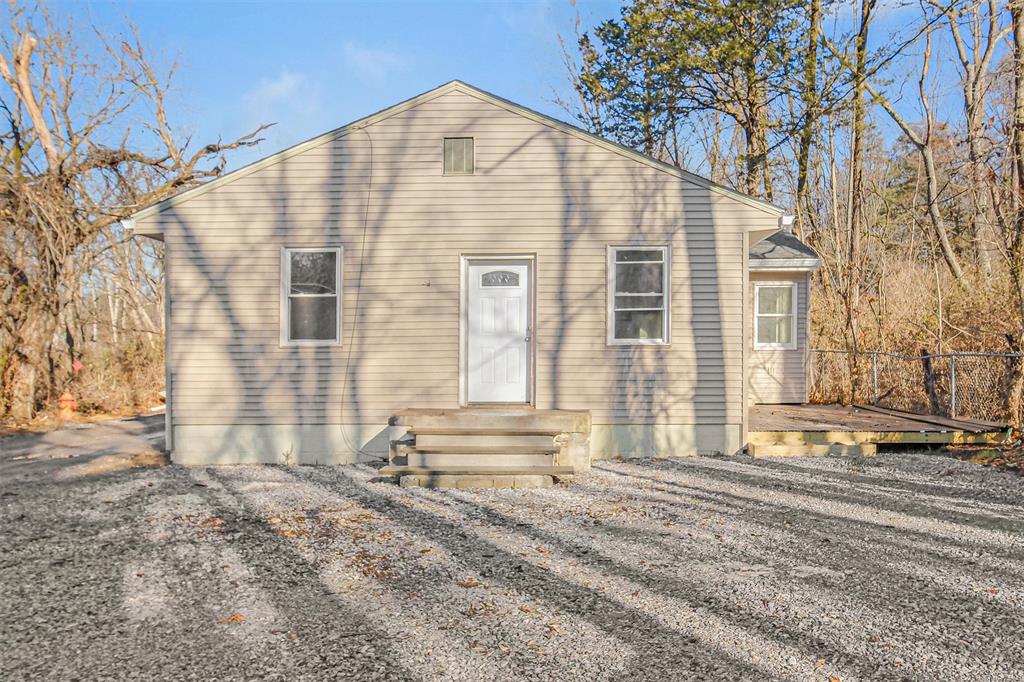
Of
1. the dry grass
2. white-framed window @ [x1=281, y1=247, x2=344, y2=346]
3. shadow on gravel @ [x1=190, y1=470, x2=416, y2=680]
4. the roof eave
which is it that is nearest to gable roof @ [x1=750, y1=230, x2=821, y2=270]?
the roof eave

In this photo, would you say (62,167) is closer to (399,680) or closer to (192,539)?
(192,539)

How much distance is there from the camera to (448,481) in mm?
7316

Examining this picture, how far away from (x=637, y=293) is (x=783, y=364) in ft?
17.2

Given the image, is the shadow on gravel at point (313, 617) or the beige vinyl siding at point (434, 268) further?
the beige vinyl siding at point (434, 268)

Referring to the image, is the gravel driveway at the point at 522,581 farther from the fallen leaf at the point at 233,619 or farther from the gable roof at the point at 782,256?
the gable roof at the point at 782,256

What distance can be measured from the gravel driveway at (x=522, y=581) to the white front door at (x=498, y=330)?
200cm

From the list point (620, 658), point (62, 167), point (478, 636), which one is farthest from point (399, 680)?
point (62, 167)

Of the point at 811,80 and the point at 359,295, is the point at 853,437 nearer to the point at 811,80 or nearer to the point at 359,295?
the point at 359,295

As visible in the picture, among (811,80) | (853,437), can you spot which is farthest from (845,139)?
(853,437)

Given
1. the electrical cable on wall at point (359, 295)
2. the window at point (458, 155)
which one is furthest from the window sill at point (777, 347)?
the electrical cable on wall at point (359, 295)

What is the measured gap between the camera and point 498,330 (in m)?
9.05

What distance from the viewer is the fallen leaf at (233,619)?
3744 millimetres

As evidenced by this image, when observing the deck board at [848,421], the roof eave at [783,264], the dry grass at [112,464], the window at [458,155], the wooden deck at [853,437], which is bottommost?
the dry grass at [112,464]

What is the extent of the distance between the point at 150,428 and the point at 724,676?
12346 mm
